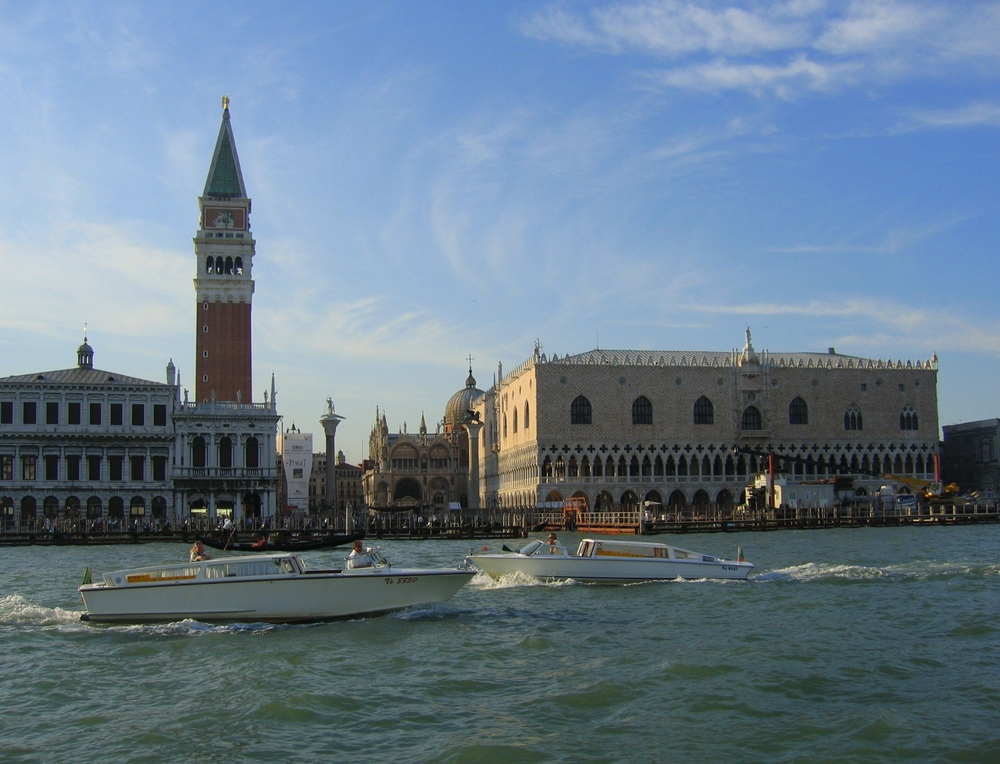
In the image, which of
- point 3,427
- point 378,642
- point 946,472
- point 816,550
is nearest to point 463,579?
point 378,642

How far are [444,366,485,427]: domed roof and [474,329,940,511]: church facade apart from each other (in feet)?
Answer: 125

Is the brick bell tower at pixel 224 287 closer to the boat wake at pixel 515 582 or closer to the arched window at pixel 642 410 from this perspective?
the arched window at pixel 642 410

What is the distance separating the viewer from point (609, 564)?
1000 inches

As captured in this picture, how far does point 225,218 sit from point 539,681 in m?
62.3

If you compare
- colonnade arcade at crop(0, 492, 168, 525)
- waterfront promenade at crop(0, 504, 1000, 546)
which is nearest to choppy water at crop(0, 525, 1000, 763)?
waterfront promenade at crop(0, 504, 1000, 546)

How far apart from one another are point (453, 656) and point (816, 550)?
76.0 ft

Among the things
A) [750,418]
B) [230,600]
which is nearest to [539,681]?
[230,600]

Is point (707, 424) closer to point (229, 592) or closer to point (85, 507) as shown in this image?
point (85, 507)

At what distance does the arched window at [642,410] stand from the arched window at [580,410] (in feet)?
9.67

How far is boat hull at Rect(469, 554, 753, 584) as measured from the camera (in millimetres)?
25375

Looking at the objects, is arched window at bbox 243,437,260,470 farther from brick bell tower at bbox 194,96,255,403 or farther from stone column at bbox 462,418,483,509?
stone column at bbox 462,418,483,509

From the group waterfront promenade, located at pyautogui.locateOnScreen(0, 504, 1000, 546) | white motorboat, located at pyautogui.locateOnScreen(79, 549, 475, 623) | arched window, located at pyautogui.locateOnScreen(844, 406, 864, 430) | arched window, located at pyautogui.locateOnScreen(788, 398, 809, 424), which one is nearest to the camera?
white motorboat, located at pyautogui.locateOnScreen(79, 549, 475, 623)

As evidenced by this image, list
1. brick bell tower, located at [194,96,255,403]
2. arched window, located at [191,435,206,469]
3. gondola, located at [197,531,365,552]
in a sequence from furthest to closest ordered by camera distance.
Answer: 1. brick bell tower, located at [194,96,255,403]
2. arched window, located at [191,435,206,469]
3. gondola, located at [197,531,365,552]

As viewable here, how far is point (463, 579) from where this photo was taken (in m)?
20.7
